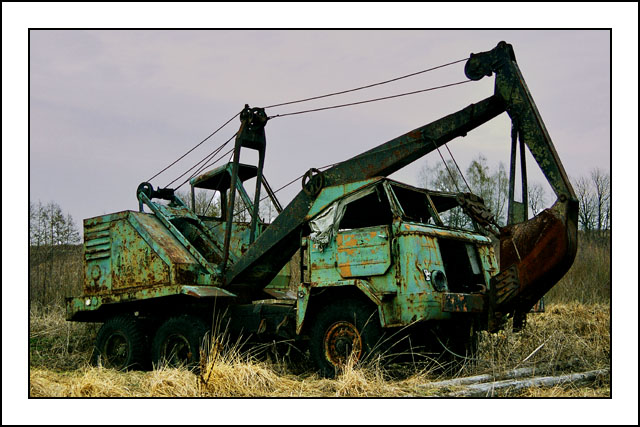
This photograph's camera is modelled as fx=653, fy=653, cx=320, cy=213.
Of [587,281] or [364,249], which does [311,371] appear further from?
[587,281]

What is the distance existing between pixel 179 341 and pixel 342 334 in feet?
9.98

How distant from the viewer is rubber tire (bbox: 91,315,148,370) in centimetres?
1001

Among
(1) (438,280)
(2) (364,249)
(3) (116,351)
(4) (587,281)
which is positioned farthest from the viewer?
(4) (587,281)

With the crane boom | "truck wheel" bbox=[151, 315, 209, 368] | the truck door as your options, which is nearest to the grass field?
"truck wheel" bbox=[151, 315, 209, 368]

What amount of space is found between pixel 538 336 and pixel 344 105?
15.2ft

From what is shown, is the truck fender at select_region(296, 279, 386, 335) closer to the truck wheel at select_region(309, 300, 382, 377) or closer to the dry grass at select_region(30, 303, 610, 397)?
the truck wheel at select_region(309, 300, 382, 377)

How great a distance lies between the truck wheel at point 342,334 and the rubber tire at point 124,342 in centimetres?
333

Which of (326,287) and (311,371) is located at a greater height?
(326,287)

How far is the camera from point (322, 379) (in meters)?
7.52

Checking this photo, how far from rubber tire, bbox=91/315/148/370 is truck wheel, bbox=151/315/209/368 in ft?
0.69

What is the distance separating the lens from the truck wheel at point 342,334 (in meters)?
7.45

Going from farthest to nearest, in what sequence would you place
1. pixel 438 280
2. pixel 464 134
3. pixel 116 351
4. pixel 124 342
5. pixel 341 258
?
pixel 116 351 → pixel 124 342 → pixel 464 134 → pixel 341 258 → pixel 438 280

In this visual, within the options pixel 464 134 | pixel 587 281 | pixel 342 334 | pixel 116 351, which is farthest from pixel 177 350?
pixel 587 281

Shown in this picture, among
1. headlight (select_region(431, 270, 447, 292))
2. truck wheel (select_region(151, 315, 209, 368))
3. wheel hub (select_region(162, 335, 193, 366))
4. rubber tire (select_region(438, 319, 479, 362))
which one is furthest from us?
wheel hub (select_region(162, 335, 193, 366))
